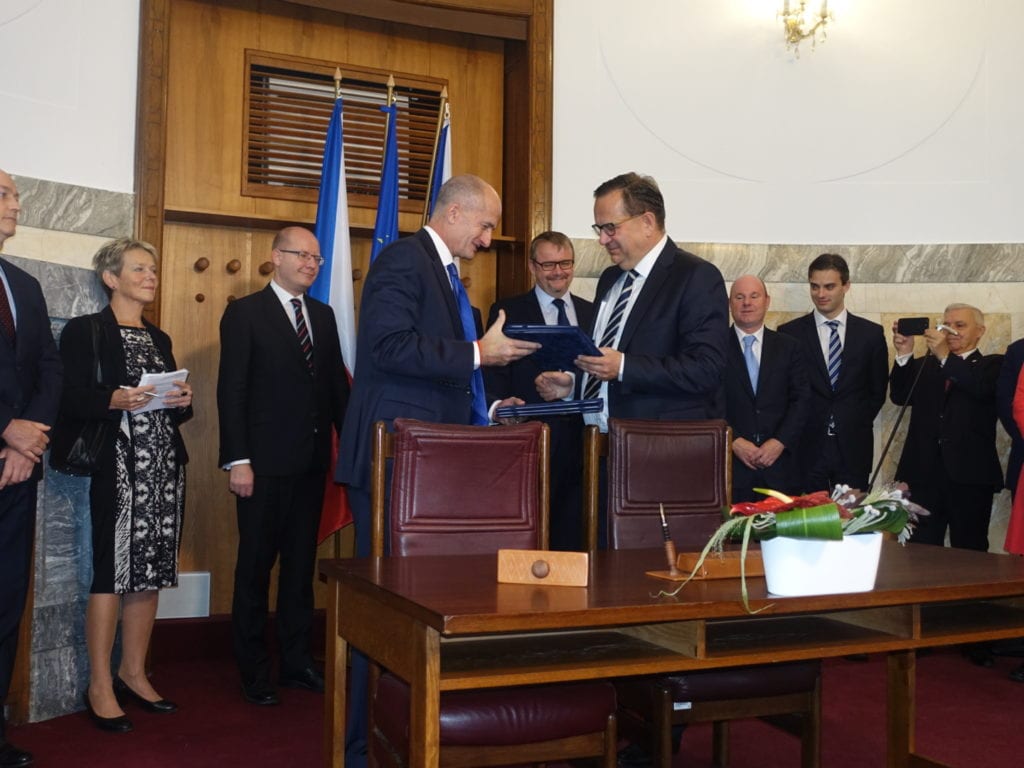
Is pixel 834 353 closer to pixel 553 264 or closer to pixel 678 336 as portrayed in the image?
pixel 553 264

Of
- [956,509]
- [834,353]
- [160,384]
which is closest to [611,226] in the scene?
[160,384]

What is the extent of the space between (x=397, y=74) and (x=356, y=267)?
96 centimetres

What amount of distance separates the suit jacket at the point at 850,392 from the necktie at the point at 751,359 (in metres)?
0.30

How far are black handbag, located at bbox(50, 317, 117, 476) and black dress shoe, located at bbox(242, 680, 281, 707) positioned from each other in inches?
37.7

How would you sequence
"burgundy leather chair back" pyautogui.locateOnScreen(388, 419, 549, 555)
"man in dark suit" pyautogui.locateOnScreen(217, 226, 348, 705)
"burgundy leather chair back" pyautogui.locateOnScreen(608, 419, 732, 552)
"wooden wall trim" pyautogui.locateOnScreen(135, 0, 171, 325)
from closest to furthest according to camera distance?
"burgundy leather chair back" pyautogui.locateOnScreen(388, 419, 549, 555)
"burgundy leather chair back" pyautogui.locateOnScreen(608, 419, 732, 552)
"man in dark suit" pyautogui.locateOnScreen(217, 226, 348, 705)
"wooden wall trim" pyautogui.locateOnScreen(135, 0, 171, 325)

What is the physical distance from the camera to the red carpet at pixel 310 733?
3.19 metres

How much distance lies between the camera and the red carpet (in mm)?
3188

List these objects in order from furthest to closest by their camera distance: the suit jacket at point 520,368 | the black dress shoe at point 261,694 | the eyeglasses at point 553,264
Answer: the eyeglasses at point 553,264 < the suit jacket at point 520,368 < the black dress shoe at point 261,694

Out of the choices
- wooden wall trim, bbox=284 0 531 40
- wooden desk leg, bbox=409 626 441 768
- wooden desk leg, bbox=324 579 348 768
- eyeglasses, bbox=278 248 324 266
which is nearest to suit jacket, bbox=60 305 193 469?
eyeglasses, bbox=278 248 324 266

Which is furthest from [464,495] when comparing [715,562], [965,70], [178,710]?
[965,70]

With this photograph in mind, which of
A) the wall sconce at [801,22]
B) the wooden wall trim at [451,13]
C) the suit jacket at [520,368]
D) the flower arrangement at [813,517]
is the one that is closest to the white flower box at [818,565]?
the flower arrangement at [813,517]

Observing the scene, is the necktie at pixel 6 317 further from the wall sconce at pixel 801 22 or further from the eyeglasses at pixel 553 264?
the wall sconce at pixel 801 22

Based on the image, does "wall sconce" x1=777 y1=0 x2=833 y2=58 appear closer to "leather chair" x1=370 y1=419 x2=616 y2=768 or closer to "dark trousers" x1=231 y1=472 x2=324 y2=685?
"dark trousers" x1=231 y1=472 x2=324 y2=685

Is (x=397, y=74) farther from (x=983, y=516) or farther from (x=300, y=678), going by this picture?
(x=983, y=516)
